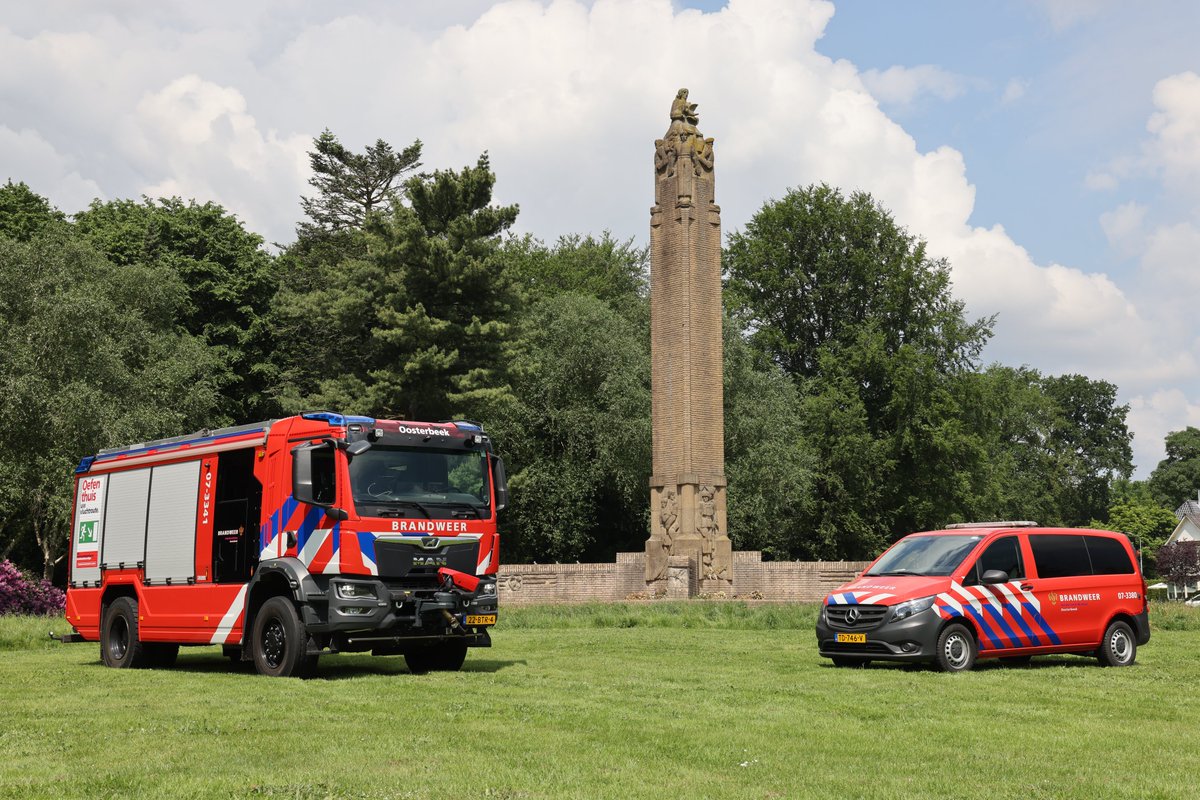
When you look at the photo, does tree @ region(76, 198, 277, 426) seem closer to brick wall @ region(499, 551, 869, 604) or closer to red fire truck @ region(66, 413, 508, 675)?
brick wall @ region(499, 551, 869, 604)

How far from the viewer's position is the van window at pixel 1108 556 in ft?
54.3

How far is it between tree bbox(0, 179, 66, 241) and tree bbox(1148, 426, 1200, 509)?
109 metres

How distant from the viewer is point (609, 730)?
9820 mm

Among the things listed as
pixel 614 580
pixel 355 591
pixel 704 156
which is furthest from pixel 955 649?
pixel 704 156

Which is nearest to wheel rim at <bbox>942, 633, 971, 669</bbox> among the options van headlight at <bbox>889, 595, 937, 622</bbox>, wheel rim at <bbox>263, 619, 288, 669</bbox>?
van headlight at <bbox>889, 595, 937, 622</bbox>

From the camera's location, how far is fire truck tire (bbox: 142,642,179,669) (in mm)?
16828

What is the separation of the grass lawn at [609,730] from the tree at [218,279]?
34955 mm

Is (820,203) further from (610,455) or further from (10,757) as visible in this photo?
(10,757)

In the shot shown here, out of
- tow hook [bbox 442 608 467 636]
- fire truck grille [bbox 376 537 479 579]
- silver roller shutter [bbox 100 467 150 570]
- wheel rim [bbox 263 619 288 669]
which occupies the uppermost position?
silver roller shutter [bbox 100 467 150 570]

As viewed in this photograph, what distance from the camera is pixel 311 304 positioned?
4666 centimetres

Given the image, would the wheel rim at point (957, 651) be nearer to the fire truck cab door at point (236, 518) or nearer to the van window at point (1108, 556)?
the van window at point (1108, 556)

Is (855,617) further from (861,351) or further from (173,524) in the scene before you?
(861,351)

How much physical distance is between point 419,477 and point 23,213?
40.7 m

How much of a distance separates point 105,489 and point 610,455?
1267 inches
